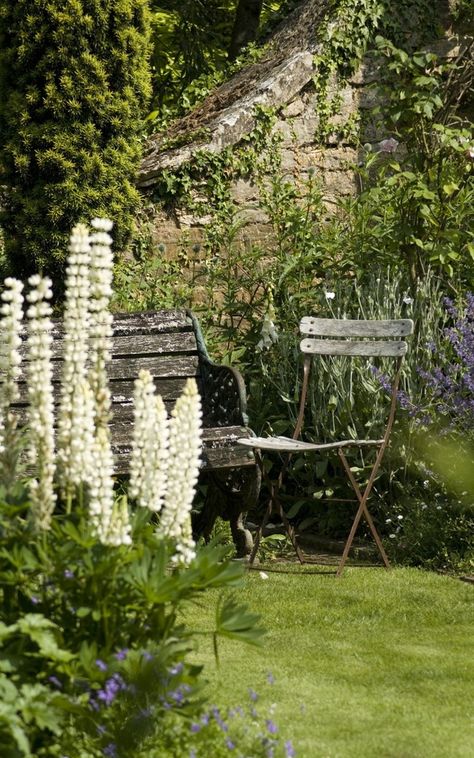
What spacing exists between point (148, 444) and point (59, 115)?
14.3 feet

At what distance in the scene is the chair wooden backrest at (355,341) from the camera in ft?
18.2

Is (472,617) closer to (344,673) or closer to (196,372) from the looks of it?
(344,673)

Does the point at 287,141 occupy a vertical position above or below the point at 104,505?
above

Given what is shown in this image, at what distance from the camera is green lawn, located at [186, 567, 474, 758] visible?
3.34 metres

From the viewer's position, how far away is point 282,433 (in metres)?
6.40

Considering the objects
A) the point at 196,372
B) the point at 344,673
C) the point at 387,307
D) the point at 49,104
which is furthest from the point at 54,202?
the point at 344,673

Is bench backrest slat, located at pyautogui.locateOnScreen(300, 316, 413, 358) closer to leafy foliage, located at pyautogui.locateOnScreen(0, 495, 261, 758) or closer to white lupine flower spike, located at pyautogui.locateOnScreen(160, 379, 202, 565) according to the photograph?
white lupine flower spike, located at pyautogui.locateOnScreen(160, 379, 202, 565)

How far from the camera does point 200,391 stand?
583 cm

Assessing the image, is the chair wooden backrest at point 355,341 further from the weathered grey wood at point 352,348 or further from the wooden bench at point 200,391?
the wooden bench at point 200,391

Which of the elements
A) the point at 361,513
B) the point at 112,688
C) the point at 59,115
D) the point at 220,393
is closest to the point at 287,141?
the point at 59,115

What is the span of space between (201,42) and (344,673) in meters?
7.84

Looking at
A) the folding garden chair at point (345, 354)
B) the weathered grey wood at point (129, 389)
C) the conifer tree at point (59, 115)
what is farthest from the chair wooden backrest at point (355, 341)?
the conifer tree at point (59, 115)

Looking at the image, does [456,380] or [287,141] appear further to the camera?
[287,141]

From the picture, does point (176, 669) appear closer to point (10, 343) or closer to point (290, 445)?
point (10, 343)
